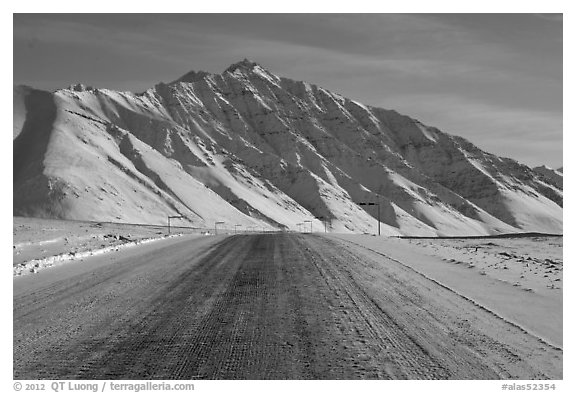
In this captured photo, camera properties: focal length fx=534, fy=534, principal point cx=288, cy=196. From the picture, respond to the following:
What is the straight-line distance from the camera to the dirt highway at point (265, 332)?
7367 millimetres

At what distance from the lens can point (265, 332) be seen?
9.27 metres

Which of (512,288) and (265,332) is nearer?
(265,332)

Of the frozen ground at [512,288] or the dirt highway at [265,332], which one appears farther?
the frozen ground at [512,288]

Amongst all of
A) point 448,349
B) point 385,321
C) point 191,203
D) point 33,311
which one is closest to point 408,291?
point 385,321

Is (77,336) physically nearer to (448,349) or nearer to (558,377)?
(448,349)

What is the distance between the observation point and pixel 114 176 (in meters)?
141

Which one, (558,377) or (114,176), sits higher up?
(114,176)

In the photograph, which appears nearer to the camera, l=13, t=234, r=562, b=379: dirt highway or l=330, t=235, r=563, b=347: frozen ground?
l=13, t=234, r=562, b=379: dirt highway

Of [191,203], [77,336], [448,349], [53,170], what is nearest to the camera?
[448,349]

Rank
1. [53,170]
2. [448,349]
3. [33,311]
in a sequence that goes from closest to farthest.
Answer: [448,349], [33,311], [53,170]

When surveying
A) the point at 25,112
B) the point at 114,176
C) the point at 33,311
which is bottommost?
the point at 33,311

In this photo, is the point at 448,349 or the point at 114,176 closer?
the point at 448,349

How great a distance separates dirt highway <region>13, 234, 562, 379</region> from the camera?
24.2 ft

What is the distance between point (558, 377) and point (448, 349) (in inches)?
61.2
